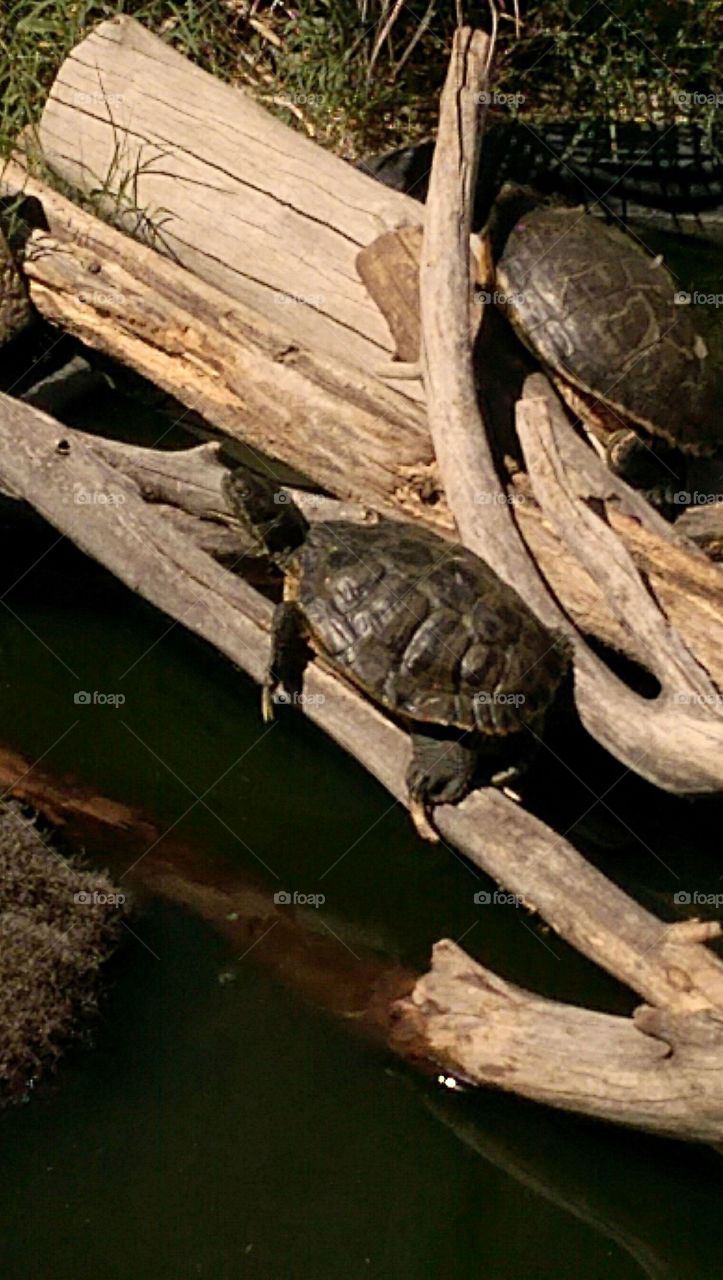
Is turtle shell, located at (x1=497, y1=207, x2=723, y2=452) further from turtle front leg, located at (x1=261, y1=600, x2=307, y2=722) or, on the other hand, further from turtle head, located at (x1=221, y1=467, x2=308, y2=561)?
turtle front leg, located at (x1=261, y1=600, x2=307, y2=722)

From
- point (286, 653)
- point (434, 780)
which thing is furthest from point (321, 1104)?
point (286, 653)

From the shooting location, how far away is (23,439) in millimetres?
4996

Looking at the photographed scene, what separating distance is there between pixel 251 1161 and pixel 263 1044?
0.35 meters

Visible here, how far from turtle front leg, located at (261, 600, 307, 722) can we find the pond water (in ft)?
1.98

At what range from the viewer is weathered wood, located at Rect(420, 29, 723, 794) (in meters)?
4.13

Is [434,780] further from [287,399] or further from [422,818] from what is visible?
[287,399]

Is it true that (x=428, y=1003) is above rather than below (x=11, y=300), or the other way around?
below

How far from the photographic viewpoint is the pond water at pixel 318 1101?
3.73 metres

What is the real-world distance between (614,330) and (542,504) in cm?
84

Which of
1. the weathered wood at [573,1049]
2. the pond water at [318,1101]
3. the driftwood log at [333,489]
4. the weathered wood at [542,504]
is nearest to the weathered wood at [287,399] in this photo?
the driftwood log at [333,489]

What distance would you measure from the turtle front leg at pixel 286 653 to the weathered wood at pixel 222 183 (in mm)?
1137

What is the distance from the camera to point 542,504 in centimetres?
468

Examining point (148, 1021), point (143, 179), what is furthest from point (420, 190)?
point (148, 1021)

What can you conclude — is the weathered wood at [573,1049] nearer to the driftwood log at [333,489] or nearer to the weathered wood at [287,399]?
the driftwood log at [333,489]
